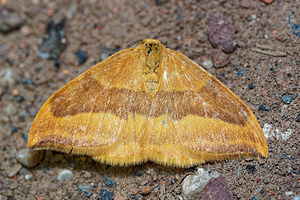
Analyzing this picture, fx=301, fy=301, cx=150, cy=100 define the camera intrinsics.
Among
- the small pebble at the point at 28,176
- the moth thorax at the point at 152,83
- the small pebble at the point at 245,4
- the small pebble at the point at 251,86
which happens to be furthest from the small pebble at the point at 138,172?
the small pebble at the point at 245,4

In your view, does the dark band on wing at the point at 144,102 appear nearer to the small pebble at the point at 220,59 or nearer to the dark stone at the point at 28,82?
the small pebble at the point at 220,59

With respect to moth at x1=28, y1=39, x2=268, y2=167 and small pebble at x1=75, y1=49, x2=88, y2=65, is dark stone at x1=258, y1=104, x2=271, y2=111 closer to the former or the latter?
moth at x1=28, y1=39, x2=268, y2=167

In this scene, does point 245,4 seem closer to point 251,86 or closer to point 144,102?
point 251,86

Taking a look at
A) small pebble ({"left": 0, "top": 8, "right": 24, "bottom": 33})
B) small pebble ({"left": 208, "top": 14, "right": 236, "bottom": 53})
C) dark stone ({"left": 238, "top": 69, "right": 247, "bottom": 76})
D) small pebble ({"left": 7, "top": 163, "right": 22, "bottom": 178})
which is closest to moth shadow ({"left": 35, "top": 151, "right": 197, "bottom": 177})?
small pebble ({"left": 7, "top": 163, "right": 22, "bottom": 178})

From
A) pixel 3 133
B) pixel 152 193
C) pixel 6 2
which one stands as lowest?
pixel 152 193

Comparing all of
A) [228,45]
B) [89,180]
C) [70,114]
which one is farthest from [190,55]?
[89,180]

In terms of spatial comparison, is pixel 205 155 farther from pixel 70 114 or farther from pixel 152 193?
pixel 70 114
